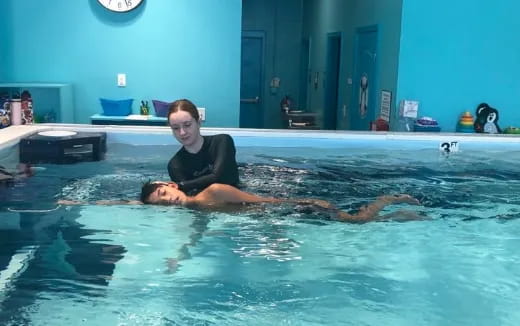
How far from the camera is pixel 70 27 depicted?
626 centimetres

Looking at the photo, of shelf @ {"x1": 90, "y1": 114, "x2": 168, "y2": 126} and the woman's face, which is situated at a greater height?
the woman's face

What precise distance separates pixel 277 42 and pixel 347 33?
2.66 meters

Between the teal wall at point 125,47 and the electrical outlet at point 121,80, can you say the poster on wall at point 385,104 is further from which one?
the electrical outlet at point 121,80

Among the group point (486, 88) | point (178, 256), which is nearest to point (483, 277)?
point (178, 256)

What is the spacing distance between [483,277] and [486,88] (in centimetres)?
370

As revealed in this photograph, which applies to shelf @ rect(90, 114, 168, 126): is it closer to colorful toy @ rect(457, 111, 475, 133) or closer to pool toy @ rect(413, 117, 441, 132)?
pool toy @ rect(413, 117, 441, 132)

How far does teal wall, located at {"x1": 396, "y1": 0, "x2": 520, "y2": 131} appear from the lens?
596cm

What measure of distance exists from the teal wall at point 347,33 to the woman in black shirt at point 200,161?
2.80 m

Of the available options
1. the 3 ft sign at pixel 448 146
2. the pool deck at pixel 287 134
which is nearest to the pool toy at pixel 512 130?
the pool deck at pixel 287 134

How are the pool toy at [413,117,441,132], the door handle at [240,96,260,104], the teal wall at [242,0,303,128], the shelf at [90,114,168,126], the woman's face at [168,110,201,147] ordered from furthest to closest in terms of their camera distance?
the door handle at [240,96,260,104]
the teal wall at [242,0,303,128]
the shelf at [90,114,168,126]
the pool toy at [413,117,441,132]
the woman's face at [168,110,201,147]

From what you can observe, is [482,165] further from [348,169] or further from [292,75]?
[292,75]

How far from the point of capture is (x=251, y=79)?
412 inches

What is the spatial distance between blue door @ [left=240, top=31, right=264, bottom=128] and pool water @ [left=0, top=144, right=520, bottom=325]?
5.92 meters

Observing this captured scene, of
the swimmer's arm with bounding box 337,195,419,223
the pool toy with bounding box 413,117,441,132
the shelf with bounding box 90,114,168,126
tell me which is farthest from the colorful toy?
the shelf with bounding box 90,114,168,126
